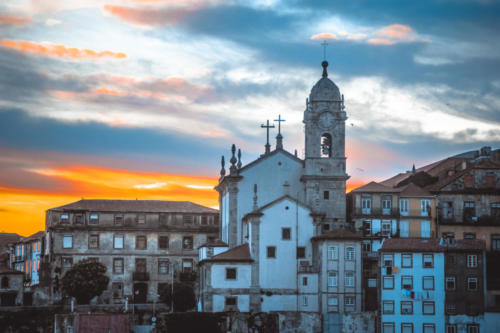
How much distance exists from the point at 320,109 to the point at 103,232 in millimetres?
29583

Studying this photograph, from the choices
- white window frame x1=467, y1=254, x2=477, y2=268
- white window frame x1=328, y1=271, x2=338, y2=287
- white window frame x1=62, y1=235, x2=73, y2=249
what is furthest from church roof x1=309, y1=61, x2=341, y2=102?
white window frame x1=62, y1=235, x2=73, y2=249

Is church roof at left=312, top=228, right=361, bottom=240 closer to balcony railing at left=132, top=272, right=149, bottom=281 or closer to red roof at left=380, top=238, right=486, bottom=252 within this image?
red roof at left=380, top=238, right=486, bottom=252

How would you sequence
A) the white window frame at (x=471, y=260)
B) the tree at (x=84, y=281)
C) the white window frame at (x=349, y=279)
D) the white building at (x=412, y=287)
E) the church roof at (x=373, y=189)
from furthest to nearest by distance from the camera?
1. the church roof at (x=373, y=189)
2. the tree at (x=84, y=281)
3. the white window frame at (x=349, y=279)
4. the white window frame at (x=471, y=260)
5. the white building at (x=412, y=287)

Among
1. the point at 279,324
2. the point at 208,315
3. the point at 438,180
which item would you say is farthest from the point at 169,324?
the point at 438,180

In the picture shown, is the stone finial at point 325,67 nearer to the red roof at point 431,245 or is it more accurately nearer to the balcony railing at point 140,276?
the red roof at point 431,245

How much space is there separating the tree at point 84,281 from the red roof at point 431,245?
29.0m

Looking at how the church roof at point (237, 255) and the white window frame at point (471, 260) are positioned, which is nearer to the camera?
the white window frame at point (471, 260)

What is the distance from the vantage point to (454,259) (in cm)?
8412

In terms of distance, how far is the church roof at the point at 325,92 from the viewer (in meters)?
93.1

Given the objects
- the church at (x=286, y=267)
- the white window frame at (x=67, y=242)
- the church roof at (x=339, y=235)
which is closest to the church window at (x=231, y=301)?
the church at (x=286, y=267)

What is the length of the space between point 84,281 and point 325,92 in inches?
1178

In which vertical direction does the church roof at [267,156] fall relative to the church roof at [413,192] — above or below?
above

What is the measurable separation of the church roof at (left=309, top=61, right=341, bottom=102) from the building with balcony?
74.4ft

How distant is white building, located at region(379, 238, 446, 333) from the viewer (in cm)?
8244
